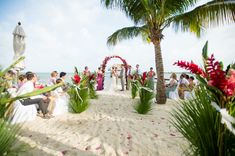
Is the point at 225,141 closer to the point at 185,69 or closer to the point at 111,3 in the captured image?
the point at 185,69

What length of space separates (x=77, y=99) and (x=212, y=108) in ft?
17.0

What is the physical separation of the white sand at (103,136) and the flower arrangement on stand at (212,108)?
1772 mm

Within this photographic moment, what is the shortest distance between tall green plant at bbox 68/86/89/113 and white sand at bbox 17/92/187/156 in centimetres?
28

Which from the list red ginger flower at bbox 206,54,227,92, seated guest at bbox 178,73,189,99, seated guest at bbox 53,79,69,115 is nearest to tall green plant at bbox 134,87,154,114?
seated guest at bbox 53,79,69,115

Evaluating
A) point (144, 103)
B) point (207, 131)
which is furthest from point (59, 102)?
point (207, 131)

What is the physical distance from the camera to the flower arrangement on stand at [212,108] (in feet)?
5.18

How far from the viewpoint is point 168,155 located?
3.47 m

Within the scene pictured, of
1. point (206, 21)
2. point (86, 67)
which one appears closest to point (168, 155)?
point (206, 21)

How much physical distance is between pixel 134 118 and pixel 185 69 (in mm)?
4456

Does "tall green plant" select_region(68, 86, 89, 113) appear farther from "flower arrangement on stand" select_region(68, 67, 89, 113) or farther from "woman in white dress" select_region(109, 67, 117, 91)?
Result: "woman in white dress" select_region(109, 67, 117, 91)

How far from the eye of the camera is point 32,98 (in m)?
6.07

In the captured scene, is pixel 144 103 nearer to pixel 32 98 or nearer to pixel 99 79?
pixel 32 98

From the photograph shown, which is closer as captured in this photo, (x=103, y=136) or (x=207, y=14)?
(x=103, y=136)

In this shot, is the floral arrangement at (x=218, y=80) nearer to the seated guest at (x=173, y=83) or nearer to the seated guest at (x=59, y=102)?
the seated guest at (x=59, y=102)
